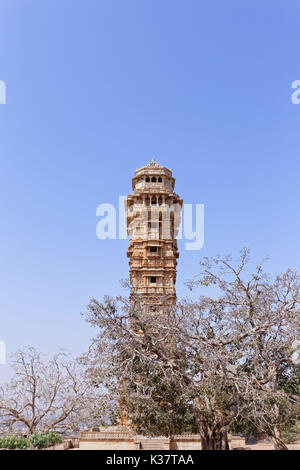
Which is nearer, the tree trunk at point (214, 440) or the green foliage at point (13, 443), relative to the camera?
the tree trunk at point (214, 440)

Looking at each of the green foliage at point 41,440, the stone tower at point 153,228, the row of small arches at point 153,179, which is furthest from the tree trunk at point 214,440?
the row of small arches at point 153,179

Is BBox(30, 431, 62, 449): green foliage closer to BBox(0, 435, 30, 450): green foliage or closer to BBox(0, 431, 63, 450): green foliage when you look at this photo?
BBox(0, 431, 63, 450): green foliage

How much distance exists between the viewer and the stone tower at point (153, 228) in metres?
29.6

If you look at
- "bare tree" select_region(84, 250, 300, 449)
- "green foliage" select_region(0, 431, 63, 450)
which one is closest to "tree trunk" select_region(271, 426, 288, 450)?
"bare tree" select_region(84, 250, 300, 449)

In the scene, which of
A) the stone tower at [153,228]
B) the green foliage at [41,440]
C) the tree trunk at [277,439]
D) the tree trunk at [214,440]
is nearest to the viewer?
the tree trunk at [277,439]

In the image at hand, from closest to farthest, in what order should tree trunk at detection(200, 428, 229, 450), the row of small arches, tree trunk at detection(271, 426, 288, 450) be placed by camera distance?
1. tree trunk at detection(271, 426, 288, 450)
2. tree trunk at detection(200, 428, 229, 450)
3. the row of small arches

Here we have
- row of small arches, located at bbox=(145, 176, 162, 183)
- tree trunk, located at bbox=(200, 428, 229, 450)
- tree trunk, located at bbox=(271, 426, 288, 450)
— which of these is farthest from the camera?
row of small arches, located at bbox=(145, 176, 162, 183)

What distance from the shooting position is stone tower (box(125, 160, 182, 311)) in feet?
97.0

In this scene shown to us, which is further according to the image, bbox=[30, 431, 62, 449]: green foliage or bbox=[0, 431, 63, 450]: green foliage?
bbox=[30, 431, 62, 449]: green foliage

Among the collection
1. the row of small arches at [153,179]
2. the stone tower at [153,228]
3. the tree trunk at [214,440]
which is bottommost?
the tree trunk at [214,440]

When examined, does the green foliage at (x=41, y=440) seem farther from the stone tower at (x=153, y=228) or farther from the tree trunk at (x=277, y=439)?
the stone tower at (x=153, y=228)

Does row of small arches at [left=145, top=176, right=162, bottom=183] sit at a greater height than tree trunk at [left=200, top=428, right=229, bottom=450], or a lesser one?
greater
